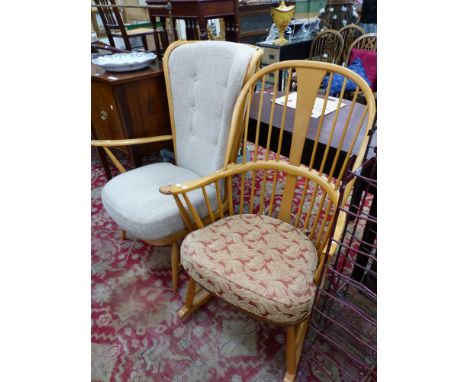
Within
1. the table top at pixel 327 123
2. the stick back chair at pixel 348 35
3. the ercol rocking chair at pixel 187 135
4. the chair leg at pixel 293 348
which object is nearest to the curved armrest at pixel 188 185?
the ercol rocking chair at pixel 187 135

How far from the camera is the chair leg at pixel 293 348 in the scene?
98 cm

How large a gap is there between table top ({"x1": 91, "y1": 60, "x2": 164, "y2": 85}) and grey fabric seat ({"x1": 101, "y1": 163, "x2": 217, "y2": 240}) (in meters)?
0.51

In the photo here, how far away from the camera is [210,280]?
0.96 meters

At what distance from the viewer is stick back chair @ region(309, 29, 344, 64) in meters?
3.05

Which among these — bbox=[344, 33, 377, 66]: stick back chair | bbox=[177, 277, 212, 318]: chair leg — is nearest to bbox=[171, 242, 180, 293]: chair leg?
bbox=[177, 277, 212, 318]: chair leg

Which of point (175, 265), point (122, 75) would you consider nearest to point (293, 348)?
point (175, 265)

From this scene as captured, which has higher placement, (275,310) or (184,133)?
(184,133)

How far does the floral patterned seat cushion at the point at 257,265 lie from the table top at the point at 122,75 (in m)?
0.97

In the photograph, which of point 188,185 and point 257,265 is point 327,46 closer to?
point 188,185

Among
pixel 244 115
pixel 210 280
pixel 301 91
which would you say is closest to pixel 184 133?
pixel 244 115

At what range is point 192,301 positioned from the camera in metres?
1.29

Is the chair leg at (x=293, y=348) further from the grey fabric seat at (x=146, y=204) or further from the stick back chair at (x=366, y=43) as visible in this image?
the stick back chair at (x=366, y=43)

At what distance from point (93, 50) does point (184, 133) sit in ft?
4.36

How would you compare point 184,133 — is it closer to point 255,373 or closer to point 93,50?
point 255,373
